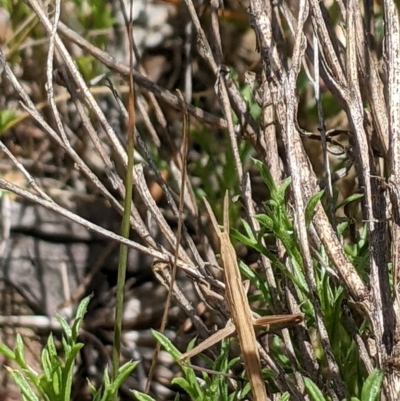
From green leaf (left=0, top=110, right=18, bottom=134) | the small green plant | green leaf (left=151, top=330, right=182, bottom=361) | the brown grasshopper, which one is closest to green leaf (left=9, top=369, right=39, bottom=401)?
the small green plant

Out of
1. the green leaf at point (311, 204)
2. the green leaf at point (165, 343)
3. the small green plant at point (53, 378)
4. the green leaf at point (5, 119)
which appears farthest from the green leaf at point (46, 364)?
the green leaf at point (5, 119)

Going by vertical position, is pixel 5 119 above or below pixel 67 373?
above

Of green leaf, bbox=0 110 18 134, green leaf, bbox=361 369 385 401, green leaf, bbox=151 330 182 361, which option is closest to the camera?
green leaf, bbox=361 369 385 401

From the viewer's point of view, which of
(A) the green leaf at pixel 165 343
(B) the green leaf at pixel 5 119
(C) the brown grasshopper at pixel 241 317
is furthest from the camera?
(B) the green leaf at pixel 5 119

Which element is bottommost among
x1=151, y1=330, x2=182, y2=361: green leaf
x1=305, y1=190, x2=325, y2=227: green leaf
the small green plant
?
the small green plant

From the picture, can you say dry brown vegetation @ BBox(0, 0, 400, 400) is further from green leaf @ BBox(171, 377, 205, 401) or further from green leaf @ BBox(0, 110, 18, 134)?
green leaf @ BBox(171, 377, 205, 401)

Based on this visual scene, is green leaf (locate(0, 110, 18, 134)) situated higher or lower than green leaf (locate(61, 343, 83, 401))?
higher

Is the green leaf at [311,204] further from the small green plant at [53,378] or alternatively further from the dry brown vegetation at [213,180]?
the small green plant at [53,378]

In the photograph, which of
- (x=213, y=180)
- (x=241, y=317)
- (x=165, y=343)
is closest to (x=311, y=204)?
(x=241, y=317)

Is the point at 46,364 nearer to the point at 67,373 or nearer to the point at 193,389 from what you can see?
the point at 67,373

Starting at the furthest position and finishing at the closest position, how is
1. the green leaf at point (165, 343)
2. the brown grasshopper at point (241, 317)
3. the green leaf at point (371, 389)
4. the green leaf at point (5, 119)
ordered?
1. the green leaf at point (5, 119)
2. the green leaf at point (165, 343)
3. the brown grasshopper at point (241, 317)
4. the green leaf at point (371, 389)
